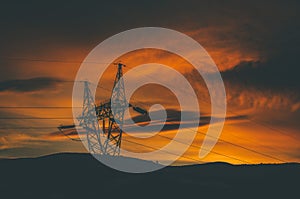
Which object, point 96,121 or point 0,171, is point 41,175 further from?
point 96,121

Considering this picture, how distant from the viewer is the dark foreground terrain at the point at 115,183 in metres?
128

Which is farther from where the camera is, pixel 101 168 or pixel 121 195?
pixel 101 168

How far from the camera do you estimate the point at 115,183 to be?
14175 centimetres

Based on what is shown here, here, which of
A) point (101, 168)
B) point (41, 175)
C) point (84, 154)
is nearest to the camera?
point (41, 175)

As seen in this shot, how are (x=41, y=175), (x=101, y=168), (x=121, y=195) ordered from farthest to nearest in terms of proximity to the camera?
(x=101, y=168), (x=41, y=175), (x=121, y=195)

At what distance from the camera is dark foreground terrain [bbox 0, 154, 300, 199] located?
128m

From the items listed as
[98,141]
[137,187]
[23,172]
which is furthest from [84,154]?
[98,141]

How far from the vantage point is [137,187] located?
437 feet

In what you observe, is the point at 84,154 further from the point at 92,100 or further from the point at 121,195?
the point at 92,100

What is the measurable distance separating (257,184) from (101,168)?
4898cm

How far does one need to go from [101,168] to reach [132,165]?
50.3 feet

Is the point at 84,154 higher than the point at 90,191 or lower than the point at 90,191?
higher

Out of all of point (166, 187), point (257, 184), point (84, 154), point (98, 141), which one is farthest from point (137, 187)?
point (84, 154)

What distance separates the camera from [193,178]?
166 meters
